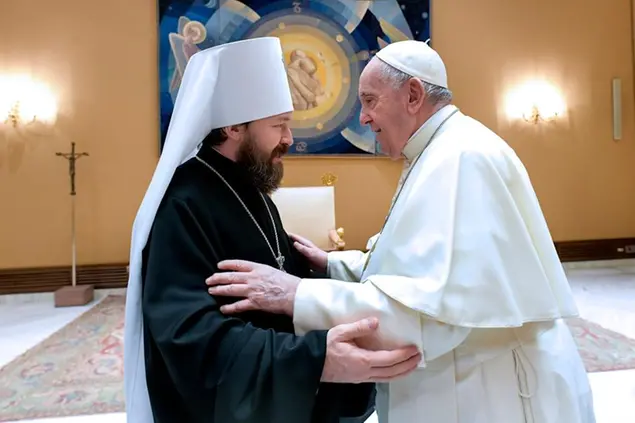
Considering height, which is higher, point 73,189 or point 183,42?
point 183,42

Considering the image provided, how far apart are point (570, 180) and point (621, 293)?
1.96 m

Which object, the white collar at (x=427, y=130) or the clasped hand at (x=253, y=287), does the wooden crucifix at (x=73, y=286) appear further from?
the white collar at (x=427, y=130)

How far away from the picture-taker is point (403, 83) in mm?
1402

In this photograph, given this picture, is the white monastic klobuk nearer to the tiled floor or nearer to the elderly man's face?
the elderly man's face

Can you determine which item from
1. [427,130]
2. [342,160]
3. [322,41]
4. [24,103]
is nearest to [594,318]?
[342,160]

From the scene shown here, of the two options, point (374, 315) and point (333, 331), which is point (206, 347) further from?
Result: point (374, 315)

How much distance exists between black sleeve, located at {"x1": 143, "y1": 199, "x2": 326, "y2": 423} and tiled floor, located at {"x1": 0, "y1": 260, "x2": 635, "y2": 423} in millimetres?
1762

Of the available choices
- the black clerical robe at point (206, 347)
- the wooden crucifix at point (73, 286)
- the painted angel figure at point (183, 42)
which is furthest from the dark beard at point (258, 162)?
the painted angel figure at point (183, 42)

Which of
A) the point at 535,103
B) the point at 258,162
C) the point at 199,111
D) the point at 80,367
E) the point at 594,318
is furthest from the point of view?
the point at 535,103

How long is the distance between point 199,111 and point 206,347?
65 centimetres

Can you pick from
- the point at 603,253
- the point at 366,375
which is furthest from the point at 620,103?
the point at 366,375

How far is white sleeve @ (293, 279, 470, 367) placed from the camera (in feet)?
3.62

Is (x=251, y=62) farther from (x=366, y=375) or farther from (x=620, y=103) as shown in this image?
(x=620, y=103)

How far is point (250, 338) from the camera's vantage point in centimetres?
108
